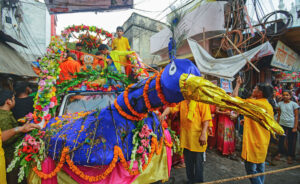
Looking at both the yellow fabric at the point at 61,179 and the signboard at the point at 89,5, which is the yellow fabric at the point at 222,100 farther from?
the signboard at the point at 89,5

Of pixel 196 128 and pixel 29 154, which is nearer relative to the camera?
pixel 29 154

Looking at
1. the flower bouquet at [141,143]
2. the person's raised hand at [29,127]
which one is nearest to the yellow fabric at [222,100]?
the flower bouquet at [141,143]

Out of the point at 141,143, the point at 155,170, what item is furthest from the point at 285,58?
the point at 141,143

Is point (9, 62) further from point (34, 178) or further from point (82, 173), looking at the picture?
point (82, 173)

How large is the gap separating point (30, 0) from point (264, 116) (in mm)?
15917

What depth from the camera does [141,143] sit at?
178 centimetres

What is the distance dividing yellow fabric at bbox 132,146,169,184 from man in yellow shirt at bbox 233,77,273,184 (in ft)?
5.01

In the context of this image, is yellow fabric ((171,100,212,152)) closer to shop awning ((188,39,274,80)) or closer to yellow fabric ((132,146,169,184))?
yellow fabric ((132,146,169,184))

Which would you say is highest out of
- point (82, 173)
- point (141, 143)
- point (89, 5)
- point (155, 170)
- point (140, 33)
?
point (140, 33)

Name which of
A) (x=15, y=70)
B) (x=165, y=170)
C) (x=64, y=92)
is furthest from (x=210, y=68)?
(x=15, y=70)

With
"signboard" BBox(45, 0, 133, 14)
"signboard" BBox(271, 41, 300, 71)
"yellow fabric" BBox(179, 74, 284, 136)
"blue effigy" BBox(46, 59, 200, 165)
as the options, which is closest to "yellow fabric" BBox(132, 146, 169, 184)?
"blue effigy" BBox(46, 59, 200, 165)

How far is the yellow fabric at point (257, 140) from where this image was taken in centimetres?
256

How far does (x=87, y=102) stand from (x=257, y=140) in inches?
115

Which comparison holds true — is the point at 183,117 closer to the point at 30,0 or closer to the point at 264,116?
the point at 264,116
